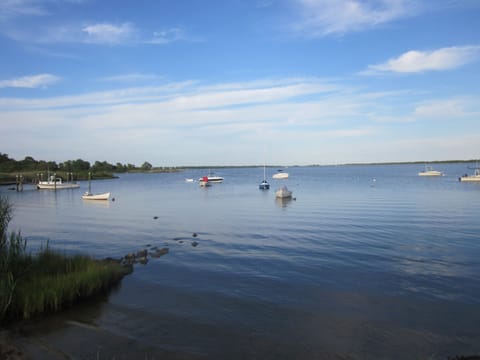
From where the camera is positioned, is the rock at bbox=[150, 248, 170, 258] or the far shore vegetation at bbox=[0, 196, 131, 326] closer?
the far shore vegetation at bbox=[0, 196, 131, 326]

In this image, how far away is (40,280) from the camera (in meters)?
12.2

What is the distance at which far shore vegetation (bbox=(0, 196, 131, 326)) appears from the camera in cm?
1109

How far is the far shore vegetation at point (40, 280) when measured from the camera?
36.4 ft

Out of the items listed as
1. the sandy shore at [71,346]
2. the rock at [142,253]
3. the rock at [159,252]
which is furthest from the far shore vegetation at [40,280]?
the rock at [159,252]

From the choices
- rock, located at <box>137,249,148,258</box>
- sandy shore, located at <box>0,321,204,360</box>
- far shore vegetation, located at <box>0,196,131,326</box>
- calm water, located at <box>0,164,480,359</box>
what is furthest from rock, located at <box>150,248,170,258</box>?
sandy shore, located at <box>0,321,204,360</box>

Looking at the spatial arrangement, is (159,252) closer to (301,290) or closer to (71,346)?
(301,290)

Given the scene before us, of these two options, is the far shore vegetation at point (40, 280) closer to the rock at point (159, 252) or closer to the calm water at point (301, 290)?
the calm water at point (301, 290)

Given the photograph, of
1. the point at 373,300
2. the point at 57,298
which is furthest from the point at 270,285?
the point at 57,298

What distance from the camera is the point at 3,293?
1073 centimetres

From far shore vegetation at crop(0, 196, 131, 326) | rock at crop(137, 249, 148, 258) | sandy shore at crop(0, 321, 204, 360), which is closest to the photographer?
sandy shore at crop(0, 321, 204, 360)

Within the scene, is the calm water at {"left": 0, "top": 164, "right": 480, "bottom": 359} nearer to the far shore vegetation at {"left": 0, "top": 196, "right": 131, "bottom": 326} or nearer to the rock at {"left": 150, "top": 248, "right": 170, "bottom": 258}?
the rock at {"left": 150, "top": 248, "right": 170, "bottom": 258}

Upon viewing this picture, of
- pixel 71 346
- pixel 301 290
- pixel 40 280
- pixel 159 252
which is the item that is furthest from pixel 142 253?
pixel 71 346

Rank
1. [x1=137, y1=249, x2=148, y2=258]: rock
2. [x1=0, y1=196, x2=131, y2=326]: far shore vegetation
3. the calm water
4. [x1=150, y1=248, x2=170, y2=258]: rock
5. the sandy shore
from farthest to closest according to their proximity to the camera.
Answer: [x1=150, y1=248, x2=170, y2=258]: rock, [x1=137, y1=249, x2=148, y2=258]: rock, [x1=0, y1=196, x2=131, y2=326]: far shore vegetation, the calm water, the sandy shore

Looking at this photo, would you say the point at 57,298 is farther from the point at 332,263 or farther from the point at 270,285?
the point at 332,263
